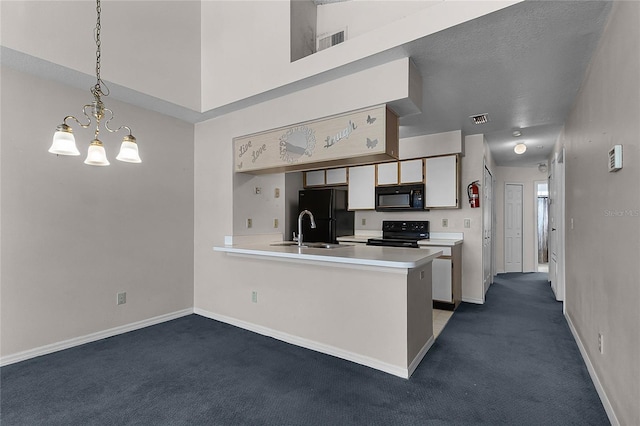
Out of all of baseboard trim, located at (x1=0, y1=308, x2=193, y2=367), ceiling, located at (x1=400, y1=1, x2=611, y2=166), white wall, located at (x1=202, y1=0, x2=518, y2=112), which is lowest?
baseboard trim, located at (x1=0, y1=308, x2=193, y2=367)

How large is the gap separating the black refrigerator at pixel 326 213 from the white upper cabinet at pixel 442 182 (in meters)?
1.33

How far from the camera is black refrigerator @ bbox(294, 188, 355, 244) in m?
5.00

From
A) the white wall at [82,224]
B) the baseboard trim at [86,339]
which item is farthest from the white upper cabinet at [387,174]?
the baseboard trim at [86,339]

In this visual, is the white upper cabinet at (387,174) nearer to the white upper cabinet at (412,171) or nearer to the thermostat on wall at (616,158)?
the white upper cabinet at (412,171)

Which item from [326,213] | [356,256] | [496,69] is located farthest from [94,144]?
[326,213]

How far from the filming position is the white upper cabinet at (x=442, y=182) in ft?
14.4

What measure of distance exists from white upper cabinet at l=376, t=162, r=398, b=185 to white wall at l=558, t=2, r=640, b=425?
224 cm

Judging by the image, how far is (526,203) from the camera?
7023mm

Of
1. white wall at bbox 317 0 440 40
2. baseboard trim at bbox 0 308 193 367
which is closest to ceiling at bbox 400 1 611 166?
white wall at bbox 317 0 440 40

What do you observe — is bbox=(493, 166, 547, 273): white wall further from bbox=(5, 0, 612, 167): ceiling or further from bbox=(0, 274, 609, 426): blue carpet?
bbox=(0, 274, 609, 426): blue carpet

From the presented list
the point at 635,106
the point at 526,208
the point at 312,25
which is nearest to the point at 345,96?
the point at 312,25

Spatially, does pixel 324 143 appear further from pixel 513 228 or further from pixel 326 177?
pixel 513 228

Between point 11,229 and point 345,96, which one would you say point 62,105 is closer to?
point 11,229

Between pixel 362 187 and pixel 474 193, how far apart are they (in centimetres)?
159
